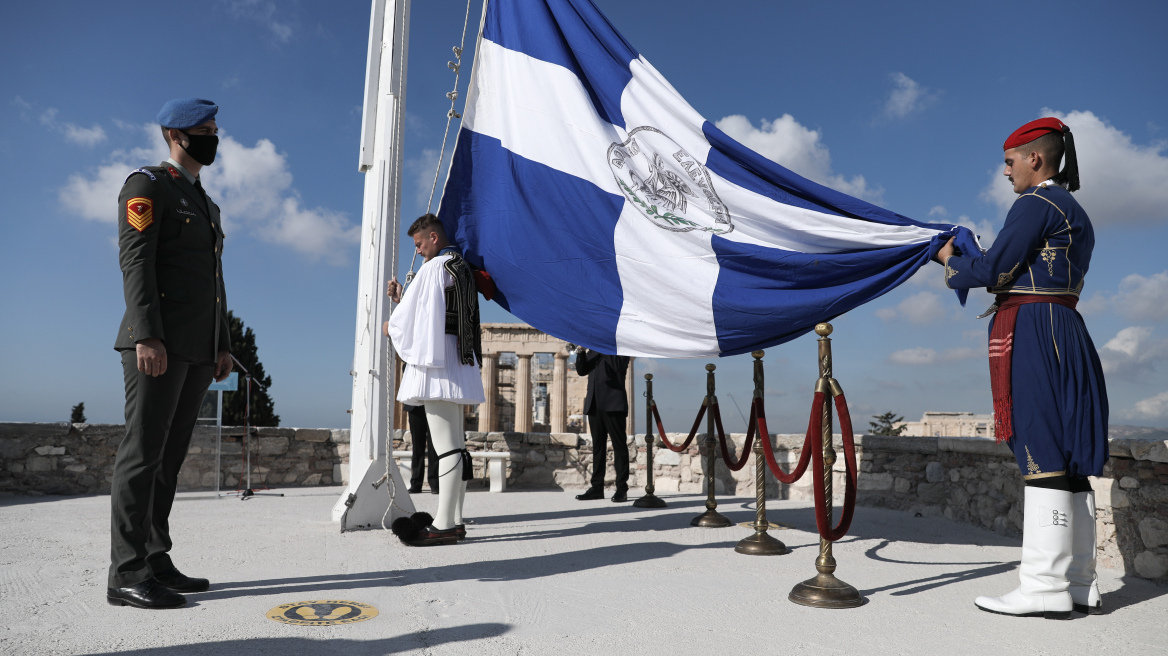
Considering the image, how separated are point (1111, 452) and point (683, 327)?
7.50 ft

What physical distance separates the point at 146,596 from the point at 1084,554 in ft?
12.0

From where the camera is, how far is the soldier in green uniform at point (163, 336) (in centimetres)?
260

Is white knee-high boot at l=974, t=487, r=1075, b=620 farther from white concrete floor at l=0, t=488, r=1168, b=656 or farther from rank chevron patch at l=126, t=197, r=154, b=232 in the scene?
rank chevron patch at l=126, t=197, r=154, b=232

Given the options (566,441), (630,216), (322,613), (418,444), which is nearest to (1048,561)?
(630,216)

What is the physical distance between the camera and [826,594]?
9.18 feet

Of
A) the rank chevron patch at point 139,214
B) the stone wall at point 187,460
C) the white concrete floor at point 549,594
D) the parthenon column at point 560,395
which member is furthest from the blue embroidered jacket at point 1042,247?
the parthenon column at point 560,395

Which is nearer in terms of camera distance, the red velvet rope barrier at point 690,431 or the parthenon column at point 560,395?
the red velvet rope barrier at point 690,431

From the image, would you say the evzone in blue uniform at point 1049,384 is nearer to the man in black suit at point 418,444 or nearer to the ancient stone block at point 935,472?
the ancient stone block at point 935,472

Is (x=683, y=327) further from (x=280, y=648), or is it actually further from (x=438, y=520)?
(x=280, y=648)

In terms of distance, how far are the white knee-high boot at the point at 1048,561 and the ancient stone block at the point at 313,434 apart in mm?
7122

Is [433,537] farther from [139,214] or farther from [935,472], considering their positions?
[935,472]

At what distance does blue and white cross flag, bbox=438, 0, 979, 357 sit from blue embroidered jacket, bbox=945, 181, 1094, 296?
0.42 meters

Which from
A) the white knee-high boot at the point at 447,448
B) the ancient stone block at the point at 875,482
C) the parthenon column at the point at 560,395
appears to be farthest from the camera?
the parthenon column at the point at 560,395

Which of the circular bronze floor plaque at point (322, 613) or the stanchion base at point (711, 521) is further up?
the circular bronze floor plaque at point (322, 613)
